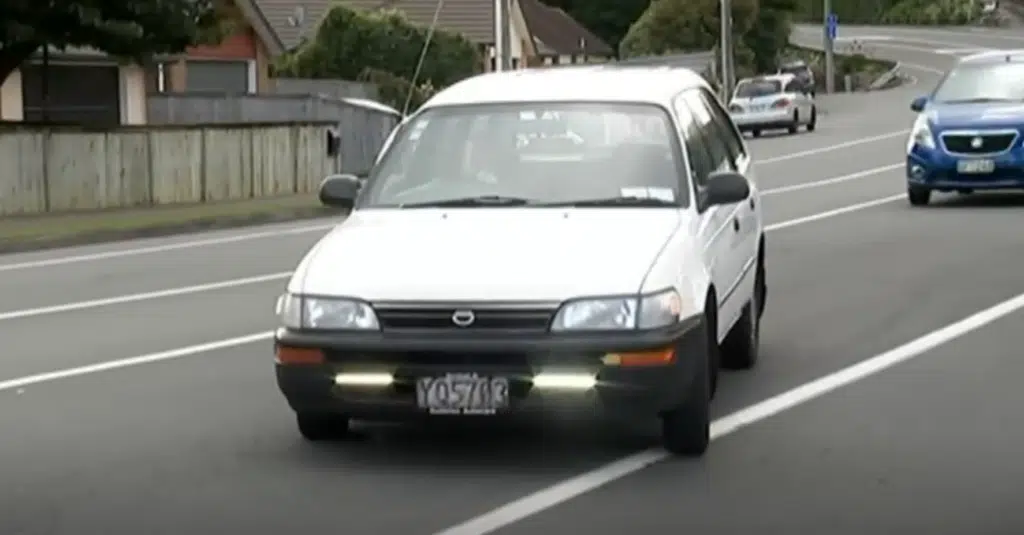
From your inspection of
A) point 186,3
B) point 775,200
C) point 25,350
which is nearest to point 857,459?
point 25,350

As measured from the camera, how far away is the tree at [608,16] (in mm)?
99750

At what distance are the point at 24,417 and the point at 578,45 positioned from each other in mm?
76574

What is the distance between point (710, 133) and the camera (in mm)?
11289

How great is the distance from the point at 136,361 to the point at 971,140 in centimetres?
1331

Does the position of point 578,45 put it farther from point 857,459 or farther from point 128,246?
point 857,459

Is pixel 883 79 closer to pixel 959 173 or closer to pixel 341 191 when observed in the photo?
Answer: pixel 959 173

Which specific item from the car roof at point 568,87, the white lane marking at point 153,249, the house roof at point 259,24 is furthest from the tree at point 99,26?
the car roof at point 568,87

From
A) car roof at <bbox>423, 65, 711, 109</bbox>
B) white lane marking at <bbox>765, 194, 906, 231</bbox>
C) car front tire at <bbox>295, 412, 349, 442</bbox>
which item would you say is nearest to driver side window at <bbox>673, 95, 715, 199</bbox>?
car roof at <bbox>423, 65, 711, 109</bbox>

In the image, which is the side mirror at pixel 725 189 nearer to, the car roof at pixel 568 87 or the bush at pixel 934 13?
the car roof at pixel 568 87

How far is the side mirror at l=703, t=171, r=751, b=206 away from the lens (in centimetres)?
980

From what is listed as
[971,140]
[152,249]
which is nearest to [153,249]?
[152,249]

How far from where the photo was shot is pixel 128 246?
2316 centimetres

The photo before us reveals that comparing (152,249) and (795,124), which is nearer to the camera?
(152,249)

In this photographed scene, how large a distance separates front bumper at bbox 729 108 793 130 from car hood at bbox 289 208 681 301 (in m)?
39.9
